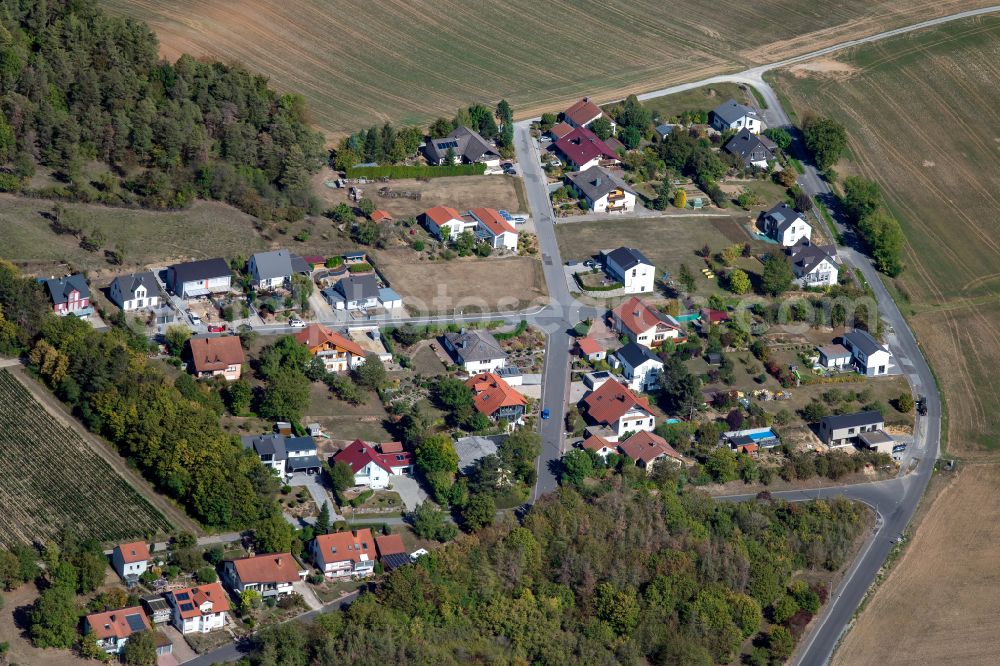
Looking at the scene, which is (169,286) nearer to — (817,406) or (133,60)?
(133,60)

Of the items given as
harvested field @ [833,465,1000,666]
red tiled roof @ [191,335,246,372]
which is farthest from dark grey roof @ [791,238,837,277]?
red tiled roof @ [191,335,246,372]

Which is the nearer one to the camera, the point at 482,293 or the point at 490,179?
the point at 482,293

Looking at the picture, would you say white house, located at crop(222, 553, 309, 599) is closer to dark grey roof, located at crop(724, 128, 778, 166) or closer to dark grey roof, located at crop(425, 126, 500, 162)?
dark grey roof, located at crop(425, 126, 500, 162)

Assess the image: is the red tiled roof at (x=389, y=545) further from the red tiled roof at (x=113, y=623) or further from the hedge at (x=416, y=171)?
the hedge at (x=416, y=171)

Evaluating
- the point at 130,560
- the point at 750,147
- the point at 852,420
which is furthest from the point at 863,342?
the point at 130,560

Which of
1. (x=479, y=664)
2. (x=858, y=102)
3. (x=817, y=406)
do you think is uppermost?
(x=858, y=102)

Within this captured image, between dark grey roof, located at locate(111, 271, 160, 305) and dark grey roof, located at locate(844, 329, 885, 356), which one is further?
dark grey roof, located at locate(844, 329, 885, 356)

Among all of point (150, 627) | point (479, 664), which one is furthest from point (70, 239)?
point (479, 664)
